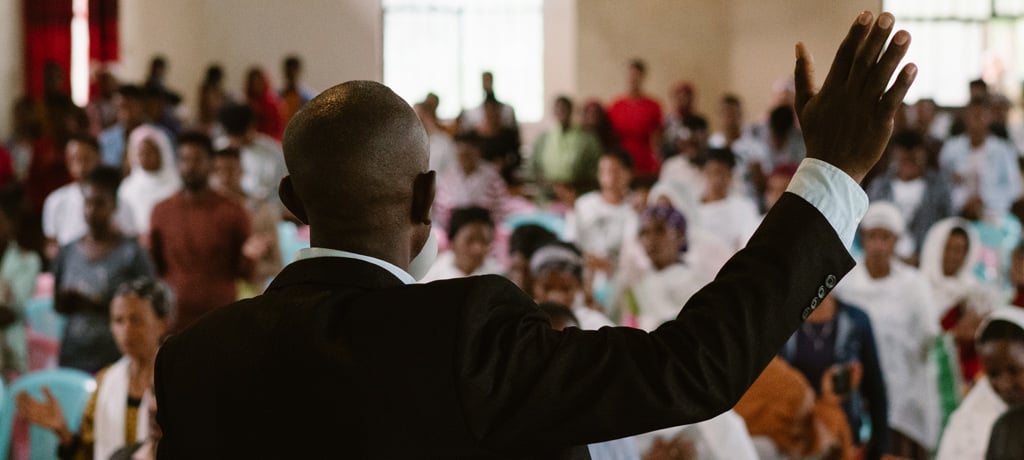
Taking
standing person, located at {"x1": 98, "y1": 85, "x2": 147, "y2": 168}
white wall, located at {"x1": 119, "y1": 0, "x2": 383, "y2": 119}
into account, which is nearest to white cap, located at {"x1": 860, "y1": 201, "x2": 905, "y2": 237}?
white wall, located at {"x1": 119, "y1": 0, "x2": 383, "y2": 119}

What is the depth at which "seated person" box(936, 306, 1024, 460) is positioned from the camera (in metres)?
4.01

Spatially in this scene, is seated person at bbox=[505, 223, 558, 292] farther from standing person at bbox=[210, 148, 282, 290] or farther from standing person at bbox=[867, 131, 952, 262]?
standing person at bbox=[867, 131, 952, 262]

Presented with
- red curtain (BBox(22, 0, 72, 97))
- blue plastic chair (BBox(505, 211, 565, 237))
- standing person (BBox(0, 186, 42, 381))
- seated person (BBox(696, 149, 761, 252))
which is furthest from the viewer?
red curtain (BBox(22, 0, 72, 97))

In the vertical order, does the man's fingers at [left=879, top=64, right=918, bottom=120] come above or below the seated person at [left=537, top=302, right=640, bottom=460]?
above

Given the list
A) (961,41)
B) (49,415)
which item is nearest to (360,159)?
(49,415)

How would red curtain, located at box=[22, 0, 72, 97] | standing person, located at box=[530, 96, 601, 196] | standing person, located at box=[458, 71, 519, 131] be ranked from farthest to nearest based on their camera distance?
red curtain, located at box=[22, 0, 72, 97] < standing person, located at box=[458, 71, 519, 131] < standing person, located at box=[530, 96, 601, 196]

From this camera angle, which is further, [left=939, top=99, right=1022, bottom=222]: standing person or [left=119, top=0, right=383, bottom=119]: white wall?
[left=939, top=99, right=1022, bottom=222]: standing person

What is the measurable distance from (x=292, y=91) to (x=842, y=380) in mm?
5660

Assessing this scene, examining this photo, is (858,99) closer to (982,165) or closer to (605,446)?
(605,446)

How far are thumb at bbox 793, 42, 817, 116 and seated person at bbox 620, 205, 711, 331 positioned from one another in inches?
161

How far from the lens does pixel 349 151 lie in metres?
1.25

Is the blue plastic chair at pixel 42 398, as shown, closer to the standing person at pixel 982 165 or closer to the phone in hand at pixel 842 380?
the phone in hand at pixel 842 380

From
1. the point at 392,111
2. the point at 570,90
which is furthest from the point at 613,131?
the point at 392,111

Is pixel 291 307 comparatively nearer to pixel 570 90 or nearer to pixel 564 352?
pixel 564 352
